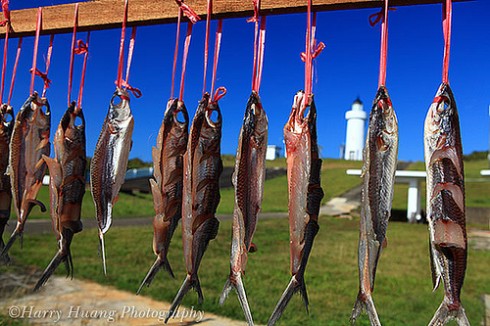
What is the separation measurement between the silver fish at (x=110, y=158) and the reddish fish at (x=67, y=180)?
0.21 metres

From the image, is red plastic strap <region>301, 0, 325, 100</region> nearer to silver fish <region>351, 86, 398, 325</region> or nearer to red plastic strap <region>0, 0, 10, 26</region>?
silver fish <region>351, 86, 398, 325</region>

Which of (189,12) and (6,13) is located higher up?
(6,13)

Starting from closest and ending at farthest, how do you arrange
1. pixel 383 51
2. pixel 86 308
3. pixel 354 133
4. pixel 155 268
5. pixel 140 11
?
pixel 383 51 → pixel 155 268 → pixel 140 11 → pixel 86 308 → pixel 354 133

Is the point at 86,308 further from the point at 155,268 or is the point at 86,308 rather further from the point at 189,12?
the point at 189,12

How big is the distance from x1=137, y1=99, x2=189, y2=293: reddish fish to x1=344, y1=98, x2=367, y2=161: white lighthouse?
57.0 meters

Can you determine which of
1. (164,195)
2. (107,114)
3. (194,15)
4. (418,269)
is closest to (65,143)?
(107,114)

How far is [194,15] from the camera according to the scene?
2.51m

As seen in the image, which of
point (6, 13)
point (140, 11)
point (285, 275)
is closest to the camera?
point (140, 11)

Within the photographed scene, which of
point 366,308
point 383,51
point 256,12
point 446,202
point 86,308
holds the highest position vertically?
point 256,12

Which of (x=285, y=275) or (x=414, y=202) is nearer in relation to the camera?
(x=285, y=275)

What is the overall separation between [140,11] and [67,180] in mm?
992

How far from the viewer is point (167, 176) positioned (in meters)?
2.37

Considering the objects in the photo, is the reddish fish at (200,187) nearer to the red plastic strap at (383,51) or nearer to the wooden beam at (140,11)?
the wooden beam at (140,11)

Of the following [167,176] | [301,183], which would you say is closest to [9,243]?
[167,176]
